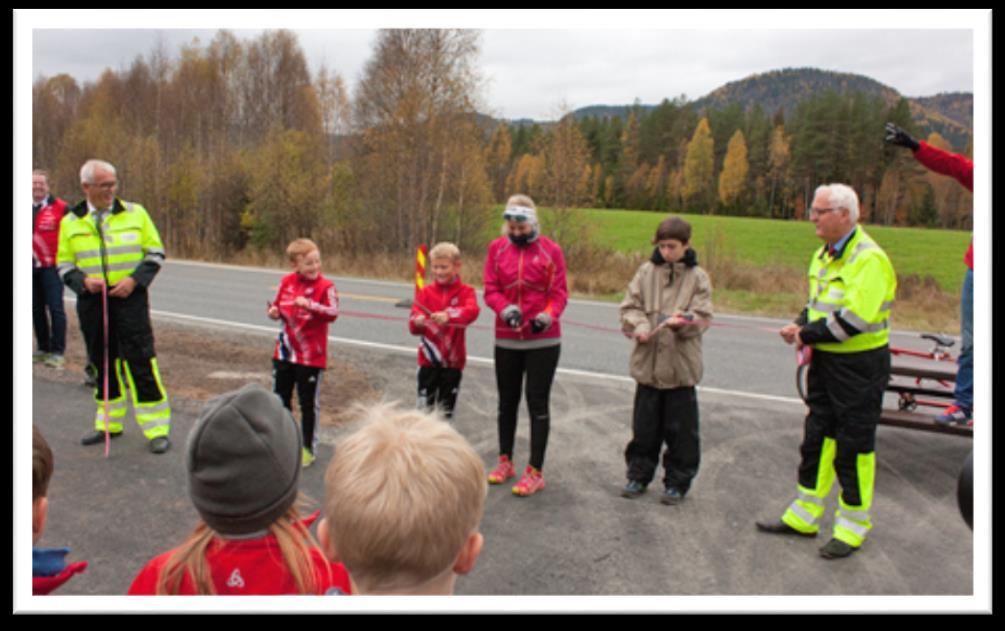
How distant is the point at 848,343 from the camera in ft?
14.2

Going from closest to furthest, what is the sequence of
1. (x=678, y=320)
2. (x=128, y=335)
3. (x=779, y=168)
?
(x=678, y=320), (x=128, y=335), (x=779, y=168)

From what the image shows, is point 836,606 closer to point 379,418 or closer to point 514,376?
point 379,418

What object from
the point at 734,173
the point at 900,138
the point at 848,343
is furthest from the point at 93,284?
the point at 734,173

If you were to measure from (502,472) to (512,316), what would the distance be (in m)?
1.15

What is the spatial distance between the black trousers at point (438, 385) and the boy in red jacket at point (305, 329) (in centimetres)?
76

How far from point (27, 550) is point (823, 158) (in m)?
55.2

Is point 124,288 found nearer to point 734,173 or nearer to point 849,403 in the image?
point 849,403

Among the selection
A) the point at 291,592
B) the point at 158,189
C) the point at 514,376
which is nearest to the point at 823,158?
the point at 158,189

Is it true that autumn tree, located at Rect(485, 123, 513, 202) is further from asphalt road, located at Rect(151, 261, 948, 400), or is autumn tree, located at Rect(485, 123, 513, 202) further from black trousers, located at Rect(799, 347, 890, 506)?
black trousers, located at Rect(799, 347, 890, 506)

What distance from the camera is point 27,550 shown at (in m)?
2.00

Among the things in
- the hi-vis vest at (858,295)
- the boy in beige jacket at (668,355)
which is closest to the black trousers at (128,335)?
the boy in beige jacket at (668,355)

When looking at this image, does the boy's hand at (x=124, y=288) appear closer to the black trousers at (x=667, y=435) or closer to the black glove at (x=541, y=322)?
the black glove at (x=541, y=322)

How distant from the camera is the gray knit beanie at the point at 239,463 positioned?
1.95 meters

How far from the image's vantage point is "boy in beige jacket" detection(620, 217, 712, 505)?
197 inches
